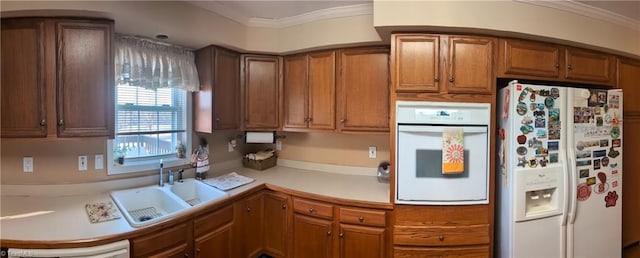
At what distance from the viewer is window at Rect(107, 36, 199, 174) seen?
7.12 feet

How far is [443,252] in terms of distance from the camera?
194 cm

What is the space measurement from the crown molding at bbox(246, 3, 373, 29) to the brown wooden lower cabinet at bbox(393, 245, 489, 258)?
1848mm

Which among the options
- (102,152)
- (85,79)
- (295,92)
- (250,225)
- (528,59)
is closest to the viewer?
(85,79)

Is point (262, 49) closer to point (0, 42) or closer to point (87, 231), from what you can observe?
point (0, 42)

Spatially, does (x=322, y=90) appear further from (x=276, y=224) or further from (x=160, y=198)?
(x=160, y=198)

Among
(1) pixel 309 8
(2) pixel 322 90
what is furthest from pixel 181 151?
(1) pixel 309 8

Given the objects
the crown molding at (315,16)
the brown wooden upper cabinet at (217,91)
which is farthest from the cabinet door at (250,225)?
the crown molding at (315,16)

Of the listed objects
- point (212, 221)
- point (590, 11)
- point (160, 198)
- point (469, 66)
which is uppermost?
point (590, 11)

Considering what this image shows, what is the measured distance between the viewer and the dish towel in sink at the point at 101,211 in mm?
1636

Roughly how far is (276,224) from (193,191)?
788 millimetres

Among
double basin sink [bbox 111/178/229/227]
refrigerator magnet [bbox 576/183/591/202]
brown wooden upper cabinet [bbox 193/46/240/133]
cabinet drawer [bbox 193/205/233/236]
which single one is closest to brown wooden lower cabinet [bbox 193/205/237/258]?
cabinet drawer [bbox 193/205/233/236]

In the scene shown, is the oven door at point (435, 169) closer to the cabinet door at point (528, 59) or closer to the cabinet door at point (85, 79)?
the cabinet door at point (528, 59)

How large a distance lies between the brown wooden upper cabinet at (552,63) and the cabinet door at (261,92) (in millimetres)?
1917

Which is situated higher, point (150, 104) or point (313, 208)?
point (150, 104)
